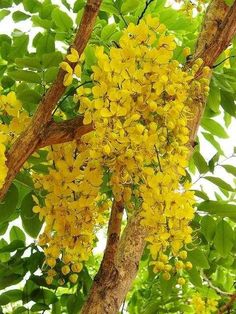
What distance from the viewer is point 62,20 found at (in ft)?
6.44

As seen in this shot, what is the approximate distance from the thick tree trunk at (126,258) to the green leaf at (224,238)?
34 cm

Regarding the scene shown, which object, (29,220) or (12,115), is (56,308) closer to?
(29,220)

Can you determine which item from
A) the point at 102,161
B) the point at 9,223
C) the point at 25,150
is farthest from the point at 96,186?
the point at 9,223

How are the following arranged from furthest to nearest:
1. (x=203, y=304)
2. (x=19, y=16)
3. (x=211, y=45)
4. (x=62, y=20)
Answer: (x=203, y=304) → (x=19, y=16) → (x=62, y=20) → (x=211, y=45)

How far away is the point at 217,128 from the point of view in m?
2.24

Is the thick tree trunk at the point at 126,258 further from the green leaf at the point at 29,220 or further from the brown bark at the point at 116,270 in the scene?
the green leaf at the point at 29,220

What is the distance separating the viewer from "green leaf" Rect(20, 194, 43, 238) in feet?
5.98

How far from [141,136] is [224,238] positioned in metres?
0.82

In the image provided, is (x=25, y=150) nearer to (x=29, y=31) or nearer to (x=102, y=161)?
(x=102, y=161)

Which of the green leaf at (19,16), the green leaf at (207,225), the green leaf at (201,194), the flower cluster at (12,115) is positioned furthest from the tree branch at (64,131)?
the green leaf at (19,16)

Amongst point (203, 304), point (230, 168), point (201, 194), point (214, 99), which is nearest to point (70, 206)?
point (201, 194)

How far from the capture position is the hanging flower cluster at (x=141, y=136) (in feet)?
4.17

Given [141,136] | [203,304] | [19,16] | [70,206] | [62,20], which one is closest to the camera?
[141,136]

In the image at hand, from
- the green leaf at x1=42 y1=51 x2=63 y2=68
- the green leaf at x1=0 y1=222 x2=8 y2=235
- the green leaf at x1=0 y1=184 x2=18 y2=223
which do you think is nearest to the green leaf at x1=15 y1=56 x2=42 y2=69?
the green leaf at x1=42 y1=51 x2=63 y2=68
